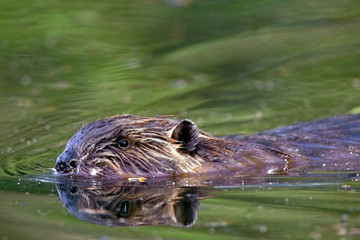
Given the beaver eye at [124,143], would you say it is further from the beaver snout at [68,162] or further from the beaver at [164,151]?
the beaver snout at [68,162]

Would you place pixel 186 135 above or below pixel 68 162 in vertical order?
above

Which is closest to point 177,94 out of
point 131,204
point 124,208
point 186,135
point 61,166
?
point 186,135

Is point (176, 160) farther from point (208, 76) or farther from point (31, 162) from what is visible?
point (208, 76)

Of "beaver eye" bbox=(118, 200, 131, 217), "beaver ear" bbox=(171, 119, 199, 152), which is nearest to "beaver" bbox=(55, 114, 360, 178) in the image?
"beaver ear" bbox=(171, 119, 199, 152)

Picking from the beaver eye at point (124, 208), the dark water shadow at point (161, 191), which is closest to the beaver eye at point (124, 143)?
the dark water shadow at point (161, 191)

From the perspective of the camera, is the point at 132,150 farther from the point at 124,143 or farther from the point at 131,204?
the point at 131,204
